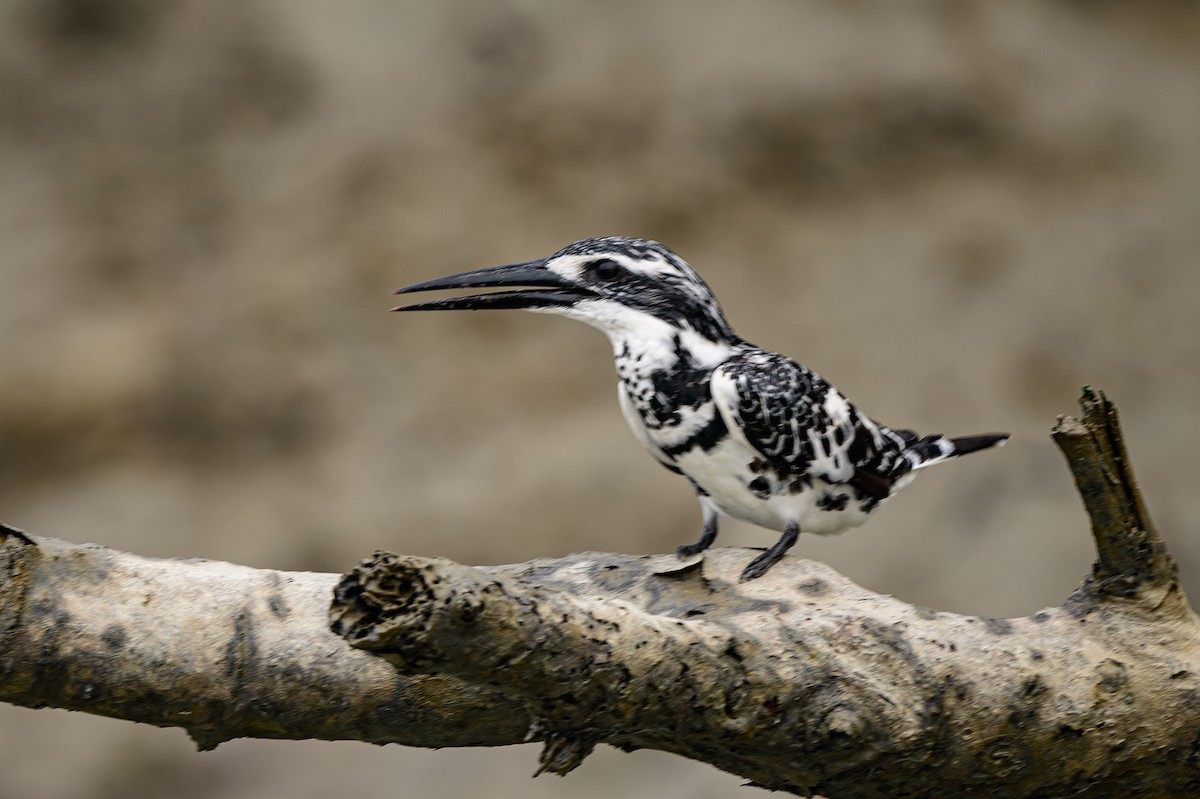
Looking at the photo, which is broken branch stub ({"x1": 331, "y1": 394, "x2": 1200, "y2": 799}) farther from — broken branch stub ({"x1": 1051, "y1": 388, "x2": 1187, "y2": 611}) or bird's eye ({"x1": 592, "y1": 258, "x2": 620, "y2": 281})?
bird's eye ({"x1": 592, "y1": 258, "x2": 620, "y2": 281})

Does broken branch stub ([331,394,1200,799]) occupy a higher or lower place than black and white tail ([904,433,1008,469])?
lower

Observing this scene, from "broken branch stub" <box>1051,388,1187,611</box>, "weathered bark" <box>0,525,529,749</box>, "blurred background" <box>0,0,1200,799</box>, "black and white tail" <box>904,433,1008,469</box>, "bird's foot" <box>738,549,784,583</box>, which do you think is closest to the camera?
"weathered bark" <box>0,525,529,749</box>

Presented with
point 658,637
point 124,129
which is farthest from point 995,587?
point 124,129

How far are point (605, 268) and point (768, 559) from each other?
18.0 inches

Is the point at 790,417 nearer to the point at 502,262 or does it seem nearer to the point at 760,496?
the point at 760,496

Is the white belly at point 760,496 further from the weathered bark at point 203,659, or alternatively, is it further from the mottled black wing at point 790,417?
the weathered bark at point 203,659

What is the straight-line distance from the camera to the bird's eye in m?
1.75

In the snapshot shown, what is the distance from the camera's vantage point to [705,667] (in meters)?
1.31

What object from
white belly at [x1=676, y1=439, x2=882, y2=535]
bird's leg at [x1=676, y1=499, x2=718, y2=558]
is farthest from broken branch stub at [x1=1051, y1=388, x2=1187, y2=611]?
bird's leg at [x1=676, y1=499, x2=718, y2=558]

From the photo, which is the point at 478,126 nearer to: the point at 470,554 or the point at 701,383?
the point at 470,554

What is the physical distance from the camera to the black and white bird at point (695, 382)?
5.65ft

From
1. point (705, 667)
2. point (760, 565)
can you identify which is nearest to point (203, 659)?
point (705, 667)

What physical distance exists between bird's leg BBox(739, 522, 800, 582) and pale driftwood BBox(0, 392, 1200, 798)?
19 millimetres

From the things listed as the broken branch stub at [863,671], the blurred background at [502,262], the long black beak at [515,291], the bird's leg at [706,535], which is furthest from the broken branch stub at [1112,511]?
the blurred background at [502,262]
